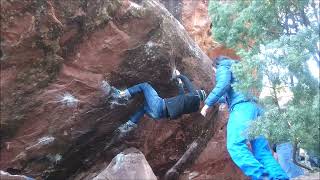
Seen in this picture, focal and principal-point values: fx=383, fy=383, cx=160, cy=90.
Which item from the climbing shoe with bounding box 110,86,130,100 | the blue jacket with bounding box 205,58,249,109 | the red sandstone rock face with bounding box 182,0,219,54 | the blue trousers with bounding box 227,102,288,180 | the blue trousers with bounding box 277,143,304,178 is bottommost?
the blue trousers with bounding box 277,143,304,178

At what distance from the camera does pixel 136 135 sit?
9.49 m

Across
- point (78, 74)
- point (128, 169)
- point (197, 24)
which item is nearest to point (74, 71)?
point (78, 74)

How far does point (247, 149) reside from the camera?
7801 mm

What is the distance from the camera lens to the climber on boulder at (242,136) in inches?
299

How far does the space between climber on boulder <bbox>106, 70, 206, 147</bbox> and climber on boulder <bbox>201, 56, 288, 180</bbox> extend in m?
0.51

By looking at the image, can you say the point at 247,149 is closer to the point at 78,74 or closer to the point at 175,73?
the point at 175,73

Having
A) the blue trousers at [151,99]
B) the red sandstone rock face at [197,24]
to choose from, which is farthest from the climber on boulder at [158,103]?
the red sandstone rock face at [197,24]

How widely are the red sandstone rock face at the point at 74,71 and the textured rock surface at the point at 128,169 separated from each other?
4.43ft

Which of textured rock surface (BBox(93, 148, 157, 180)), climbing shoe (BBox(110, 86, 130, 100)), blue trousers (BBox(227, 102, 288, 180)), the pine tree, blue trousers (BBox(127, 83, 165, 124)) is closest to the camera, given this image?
the pine tree

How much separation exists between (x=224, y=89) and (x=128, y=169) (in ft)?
9.18

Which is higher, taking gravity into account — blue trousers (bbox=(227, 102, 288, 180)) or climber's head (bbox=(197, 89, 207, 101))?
climber's head (bbox=(197, 89, 207, 101))

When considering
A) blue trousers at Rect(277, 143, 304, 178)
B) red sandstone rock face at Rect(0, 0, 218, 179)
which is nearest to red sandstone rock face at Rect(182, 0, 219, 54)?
red sandstone rock face at Rect(0, 0, 218, 179)

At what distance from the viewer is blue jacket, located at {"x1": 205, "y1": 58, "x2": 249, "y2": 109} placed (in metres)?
8.38

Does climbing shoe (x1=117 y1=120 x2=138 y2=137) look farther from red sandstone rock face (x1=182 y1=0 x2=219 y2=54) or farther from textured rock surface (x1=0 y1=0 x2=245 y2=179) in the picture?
red sandstone rock face (x1=182 y1=0 x2=219 y2=54)
